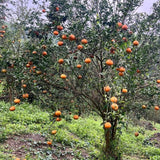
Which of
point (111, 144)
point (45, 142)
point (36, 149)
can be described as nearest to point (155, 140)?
point (111, 144)

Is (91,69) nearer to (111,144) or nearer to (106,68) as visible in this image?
(106,68)

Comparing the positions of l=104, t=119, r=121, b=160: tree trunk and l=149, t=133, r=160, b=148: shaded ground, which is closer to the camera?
l=104, t=119, r=121, b=160: tree trunk

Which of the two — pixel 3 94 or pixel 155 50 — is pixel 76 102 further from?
pixel 3 94

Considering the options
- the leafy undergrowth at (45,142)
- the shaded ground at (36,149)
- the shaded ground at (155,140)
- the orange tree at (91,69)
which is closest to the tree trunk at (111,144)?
the orange tree at (91,69)

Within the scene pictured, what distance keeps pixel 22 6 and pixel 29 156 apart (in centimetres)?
1175

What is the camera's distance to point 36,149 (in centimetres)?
377

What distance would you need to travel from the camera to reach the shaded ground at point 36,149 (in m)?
3.50

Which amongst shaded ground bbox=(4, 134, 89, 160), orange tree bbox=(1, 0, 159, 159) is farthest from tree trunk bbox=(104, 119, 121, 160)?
shaded ground bbox=(4, 134, 89, 160)

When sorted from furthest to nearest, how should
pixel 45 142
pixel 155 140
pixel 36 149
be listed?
1. pixel 155 140
2. pixel 45 142
3. pixel 36 149

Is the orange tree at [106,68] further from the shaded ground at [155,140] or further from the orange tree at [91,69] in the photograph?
the shaded ground at [155,140]

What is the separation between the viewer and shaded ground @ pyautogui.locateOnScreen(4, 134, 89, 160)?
11.5 ft

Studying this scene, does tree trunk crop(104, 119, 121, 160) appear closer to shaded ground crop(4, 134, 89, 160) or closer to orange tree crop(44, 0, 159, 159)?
orange tree crop(44, 0, 159, 159)

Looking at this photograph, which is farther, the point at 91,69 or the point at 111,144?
the point at 91,69

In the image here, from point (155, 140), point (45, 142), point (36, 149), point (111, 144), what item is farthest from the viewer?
point (155, 140)
